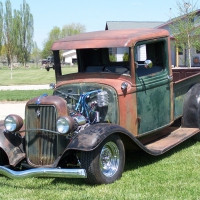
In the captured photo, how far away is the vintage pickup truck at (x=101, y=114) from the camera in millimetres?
4855

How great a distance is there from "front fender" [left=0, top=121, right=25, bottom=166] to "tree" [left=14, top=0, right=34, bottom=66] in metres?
56.3

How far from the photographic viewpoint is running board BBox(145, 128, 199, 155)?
18.7ft

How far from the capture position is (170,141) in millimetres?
6180

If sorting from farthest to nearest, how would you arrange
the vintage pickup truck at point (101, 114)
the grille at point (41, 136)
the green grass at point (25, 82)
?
1. the green grass at point (25, 82)
2. the grille at point (41, 136)
3. the vintage pickup truck at point (101, 114)

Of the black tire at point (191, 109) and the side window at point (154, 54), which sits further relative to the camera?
the black tire at point (191, 109)

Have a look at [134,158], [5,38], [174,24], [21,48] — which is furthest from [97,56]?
[21,48]

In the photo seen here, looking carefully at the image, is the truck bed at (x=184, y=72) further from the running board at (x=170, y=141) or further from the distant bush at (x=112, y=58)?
the distant bush at (x=112, y=58)

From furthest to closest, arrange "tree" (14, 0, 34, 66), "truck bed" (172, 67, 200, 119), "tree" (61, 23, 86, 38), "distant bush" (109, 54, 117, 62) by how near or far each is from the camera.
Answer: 1. "tree" (61, 23, 86, 38)
2. "tree" (14, 0, 34, 66)
3. "truck bed" (172, 67, 200, 119)
4. "distant bush" (109, 54, 117, 62)

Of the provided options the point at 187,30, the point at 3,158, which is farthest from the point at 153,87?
the point at 187,30

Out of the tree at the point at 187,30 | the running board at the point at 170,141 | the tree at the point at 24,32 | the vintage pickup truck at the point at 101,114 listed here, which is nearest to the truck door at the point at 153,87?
the vintage pickup truck at the point at 101,114

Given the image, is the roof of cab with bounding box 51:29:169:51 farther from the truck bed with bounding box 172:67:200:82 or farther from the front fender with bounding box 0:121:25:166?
the truck bed with bounding box 172:67:200:82

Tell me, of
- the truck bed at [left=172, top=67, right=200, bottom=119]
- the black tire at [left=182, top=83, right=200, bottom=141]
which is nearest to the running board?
the black tire at [left=182, top=83, right=200, bottom=141]

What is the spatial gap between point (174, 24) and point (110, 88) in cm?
2080

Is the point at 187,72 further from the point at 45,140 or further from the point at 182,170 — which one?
the point at 45,140
